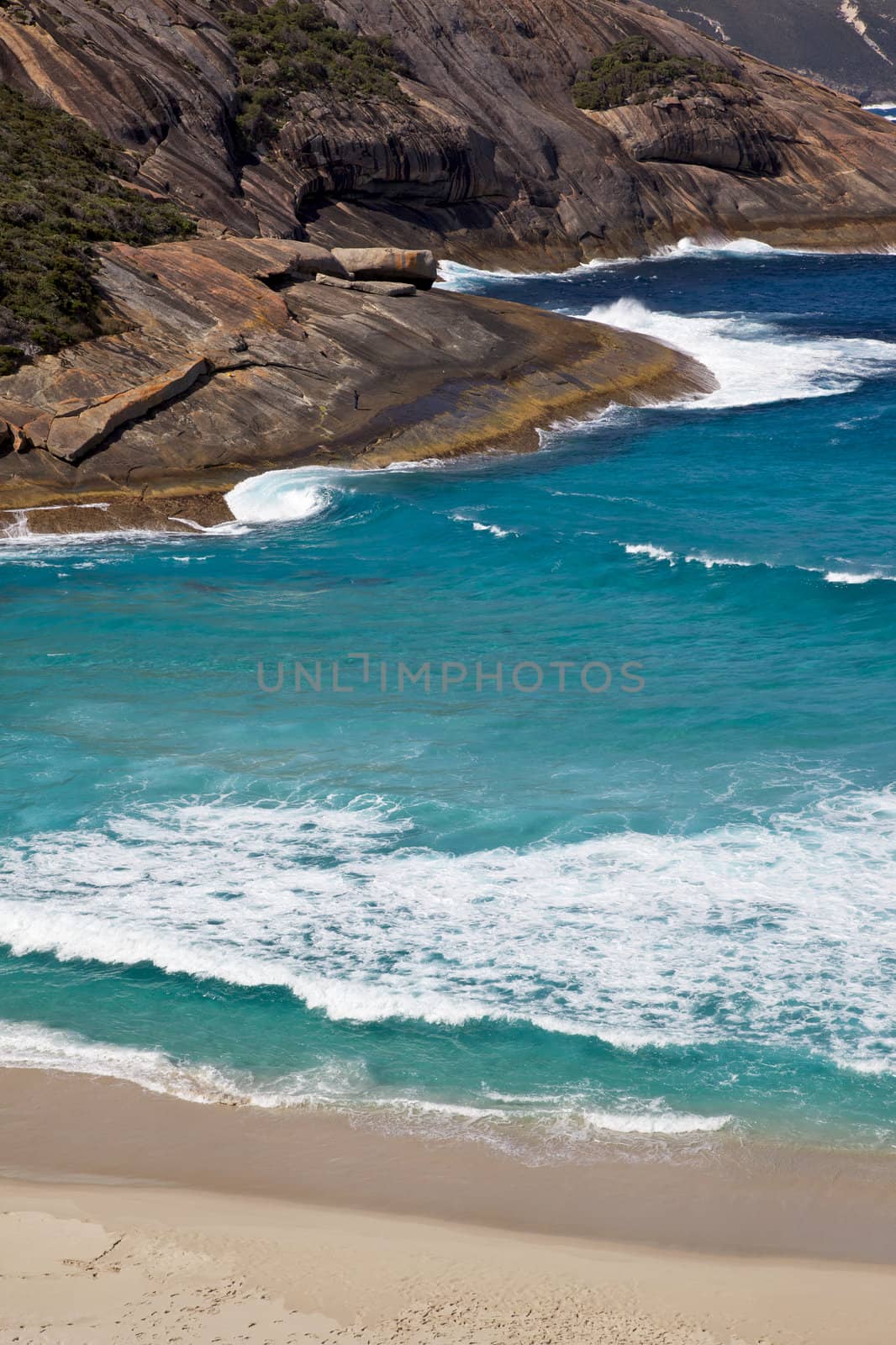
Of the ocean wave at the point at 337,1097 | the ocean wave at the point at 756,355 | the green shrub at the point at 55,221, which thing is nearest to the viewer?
the ocean wave at the point at 337,1097

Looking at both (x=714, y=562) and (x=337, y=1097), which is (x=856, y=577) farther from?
(x=337, y=1097)

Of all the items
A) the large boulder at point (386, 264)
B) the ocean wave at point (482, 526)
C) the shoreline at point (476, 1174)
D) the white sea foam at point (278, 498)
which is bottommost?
the shoreline at point (476, 1174)

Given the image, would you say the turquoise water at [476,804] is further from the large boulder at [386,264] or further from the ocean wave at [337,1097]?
Result: the large boulder at [386,264]

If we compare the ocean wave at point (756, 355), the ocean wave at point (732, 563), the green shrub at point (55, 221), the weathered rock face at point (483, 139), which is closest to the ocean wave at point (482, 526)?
the ocean wave at point (732, 563)

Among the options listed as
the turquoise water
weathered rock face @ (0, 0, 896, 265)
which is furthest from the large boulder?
the turquoise water

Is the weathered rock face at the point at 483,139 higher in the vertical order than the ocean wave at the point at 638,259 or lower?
higher

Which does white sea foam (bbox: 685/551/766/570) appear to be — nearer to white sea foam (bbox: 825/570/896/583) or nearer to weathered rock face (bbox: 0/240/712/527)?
white sea foam (bbox: 825/570/896/583)

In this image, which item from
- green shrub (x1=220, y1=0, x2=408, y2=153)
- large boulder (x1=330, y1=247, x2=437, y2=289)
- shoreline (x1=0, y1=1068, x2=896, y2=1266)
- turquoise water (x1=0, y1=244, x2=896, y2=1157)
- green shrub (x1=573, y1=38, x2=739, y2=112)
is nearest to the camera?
shoreline (x1=0, y1=1068, x2=896, y2=1266)
